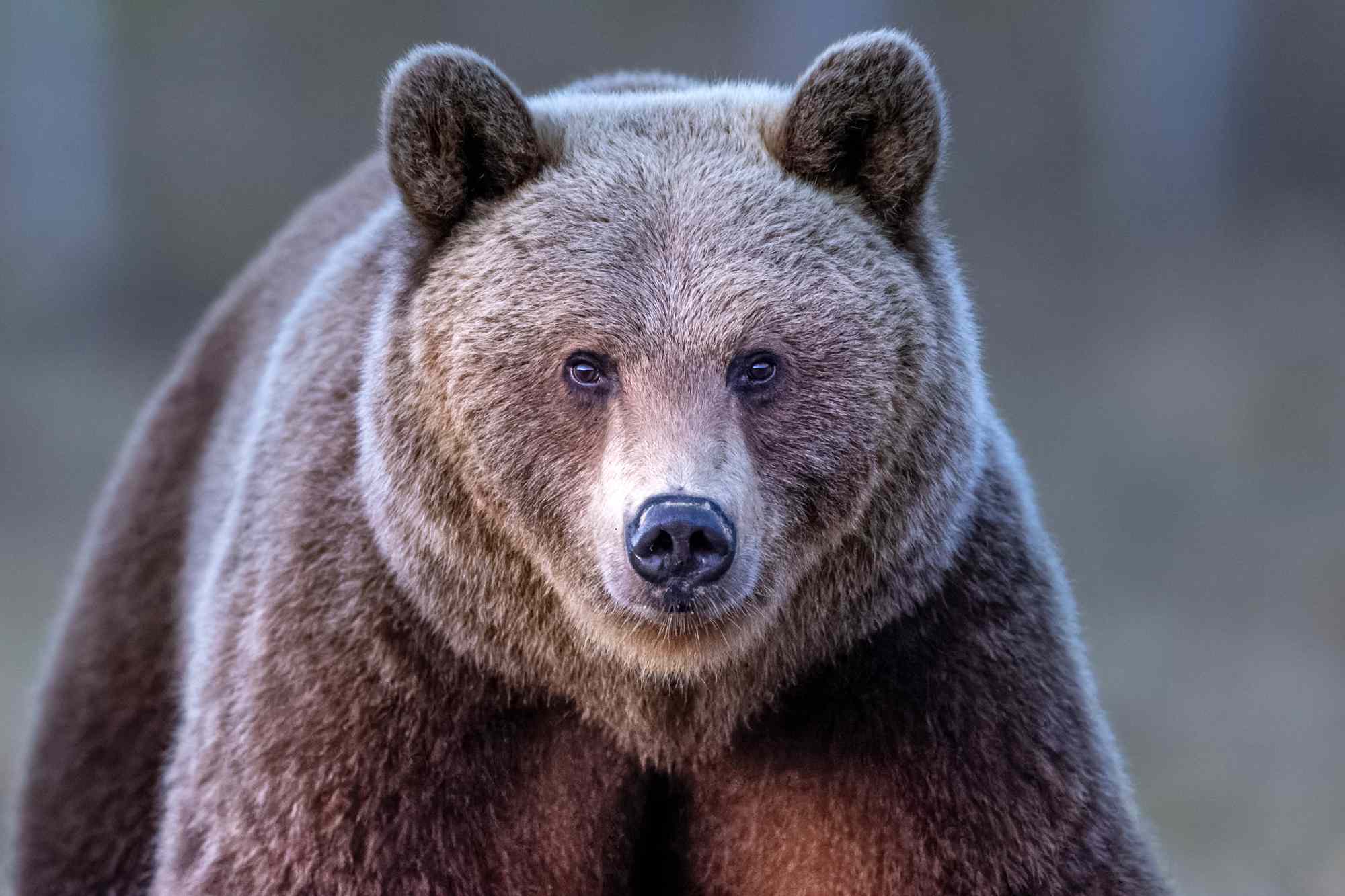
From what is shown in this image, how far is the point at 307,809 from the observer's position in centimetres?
432

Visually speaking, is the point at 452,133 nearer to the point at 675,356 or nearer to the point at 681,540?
the point at 675,356

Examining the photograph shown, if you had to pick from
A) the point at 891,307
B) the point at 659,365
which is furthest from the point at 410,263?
the point at 891,307

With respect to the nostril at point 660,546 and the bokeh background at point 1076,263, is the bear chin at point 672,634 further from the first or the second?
the bokeh background at point 1076,263

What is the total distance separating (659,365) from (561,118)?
808 mm

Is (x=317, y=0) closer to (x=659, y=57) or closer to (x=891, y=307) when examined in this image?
(x=659, y=57)

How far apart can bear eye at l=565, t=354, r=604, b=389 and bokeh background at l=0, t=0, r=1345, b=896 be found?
5.21 meters

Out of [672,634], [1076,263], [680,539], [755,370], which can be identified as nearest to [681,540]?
[680,539]

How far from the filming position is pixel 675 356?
4.06 metres

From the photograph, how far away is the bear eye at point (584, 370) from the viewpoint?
411 centimetres

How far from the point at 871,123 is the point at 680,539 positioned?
4.02ft

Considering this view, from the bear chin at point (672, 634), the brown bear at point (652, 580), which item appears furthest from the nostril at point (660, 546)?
the bear chin at point (672, 634)

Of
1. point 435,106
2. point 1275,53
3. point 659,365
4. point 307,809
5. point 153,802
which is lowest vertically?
point 153,802

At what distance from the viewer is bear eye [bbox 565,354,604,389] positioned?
13.5ft

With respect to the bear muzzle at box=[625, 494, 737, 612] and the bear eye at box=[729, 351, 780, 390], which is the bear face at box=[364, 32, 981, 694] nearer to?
the bear eye at box=[729, 351, 780, 390]
